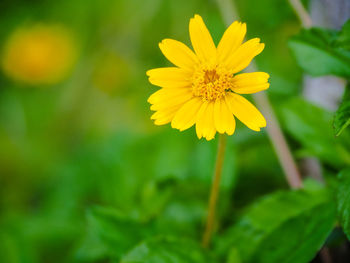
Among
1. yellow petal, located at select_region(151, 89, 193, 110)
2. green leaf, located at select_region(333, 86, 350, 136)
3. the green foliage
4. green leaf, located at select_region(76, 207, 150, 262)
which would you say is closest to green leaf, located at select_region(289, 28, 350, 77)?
the green foliage

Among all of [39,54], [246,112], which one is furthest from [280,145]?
[39,54]

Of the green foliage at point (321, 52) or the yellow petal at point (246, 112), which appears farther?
the green foliage at point (321, 52)

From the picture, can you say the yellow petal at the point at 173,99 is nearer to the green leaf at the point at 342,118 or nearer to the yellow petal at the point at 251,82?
the yellow petal at the point at 251,82

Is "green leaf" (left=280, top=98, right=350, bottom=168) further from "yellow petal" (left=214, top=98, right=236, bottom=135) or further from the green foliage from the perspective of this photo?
"yellow petal" (left=214, top=98, right=236, bottom=135)

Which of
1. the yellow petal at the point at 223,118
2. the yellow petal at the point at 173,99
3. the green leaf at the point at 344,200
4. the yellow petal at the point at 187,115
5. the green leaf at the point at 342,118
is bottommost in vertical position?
the green leaf at the point at 344,200

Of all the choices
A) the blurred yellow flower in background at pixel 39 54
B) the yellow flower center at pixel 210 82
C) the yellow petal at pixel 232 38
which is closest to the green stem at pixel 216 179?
the yellow flower center at pixel 210 82

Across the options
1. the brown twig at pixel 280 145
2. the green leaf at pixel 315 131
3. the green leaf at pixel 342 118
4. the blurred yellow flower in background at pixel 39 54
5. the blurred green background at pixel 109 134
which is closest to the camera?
the green leaf at pixel 342 118

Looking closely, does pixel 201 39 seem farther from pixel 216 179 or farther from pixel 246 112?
pixel 216 179

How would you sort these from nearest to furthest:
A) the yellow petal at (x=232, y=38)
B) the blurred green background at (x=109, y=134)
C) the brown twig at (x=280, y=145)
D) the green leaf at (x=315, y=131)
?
the yellow petal at (x=232, y=38) < the green leaf at (x=315, y=131) < the brown twig at (x=280, y=145) < the blurred green background at (x=109, y=134)
